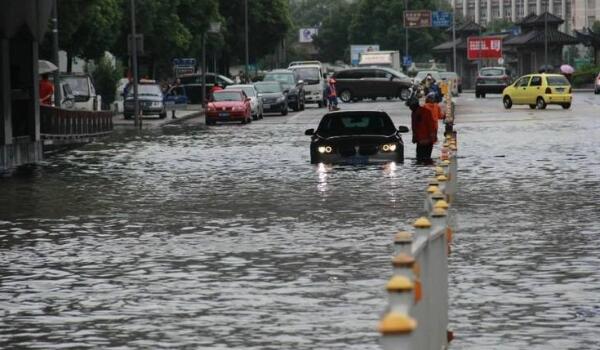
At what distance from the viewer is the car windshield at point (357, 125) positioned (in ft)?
102

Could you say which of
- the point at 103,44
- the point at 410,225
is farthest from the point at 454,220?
the point at 103,44

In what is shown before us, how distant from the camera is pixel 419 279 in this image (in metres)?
7.83

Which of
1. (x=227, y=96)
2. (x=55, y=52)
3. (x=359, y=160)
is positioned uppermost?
(x=55, y=52)

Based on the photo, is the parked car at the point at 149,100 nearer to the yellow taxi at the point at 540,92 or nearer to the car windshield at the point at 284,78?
the car windshield at the point at 284,78

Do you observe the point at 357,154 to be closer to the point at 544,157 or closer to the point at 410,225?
the point at 544,157

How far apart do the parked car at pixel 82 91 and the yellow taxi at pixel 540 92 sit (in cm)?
2158

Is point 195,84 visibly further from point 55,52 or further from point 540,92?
point 55,52

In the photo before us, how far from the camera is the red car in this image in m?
58.9

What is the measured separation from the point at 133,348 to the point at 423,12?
5870 inches

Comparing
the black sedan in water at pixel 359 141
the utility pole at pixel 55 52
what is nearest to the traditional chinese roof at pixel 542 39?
the utility pole at pixel 55 52

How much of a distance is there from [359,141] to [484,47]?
101m

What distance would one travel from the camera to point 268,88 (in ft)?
225

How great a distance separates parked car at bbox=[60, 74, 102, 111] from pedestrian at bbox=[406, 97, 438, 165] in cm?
2233

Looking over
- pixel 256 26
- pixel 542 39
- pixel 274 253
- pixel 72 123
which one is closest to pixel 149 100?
pixel 72 123
